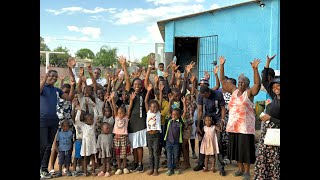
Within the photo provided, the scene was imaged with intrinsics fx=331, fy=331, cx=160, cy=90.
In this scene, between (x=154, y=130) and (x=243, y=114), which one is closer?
(x=243, y=114)

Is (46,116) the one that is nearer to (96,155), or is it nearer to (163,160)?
(96,155)

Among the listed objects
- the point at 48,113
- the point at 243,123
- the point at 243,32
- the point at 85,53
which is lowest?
the point at 243,123

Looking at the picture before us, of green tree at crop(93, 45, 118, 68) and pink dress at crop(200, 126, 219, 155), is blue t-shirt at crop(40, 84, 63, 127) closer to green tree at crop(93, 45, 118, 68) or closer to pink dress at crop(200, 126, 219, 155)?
pink dress at crop(200, 126, 219, 155)

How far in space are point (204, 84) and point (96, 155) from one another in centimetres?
196

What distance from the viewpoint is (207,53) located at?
31.9 ft

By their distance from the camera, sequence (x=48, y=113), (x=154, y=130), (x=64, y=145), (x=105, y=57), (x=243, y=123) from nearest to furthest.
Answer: (x=243, y=123) → (x=48, y=113) → (x=64, y=145) → (x=154, y=130) → (x=105, y=57)

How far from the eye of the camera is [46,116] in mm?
4438

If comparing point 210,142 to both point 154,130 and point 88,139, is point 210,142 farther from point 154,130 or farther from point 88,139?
point 88,139

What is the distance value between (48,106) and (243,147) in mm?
2662

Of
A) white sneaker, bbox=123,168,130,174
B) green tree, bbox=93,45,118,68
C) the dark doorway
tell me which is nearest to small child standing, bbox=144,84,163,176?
white sneaker, bbox=123,168,130,174

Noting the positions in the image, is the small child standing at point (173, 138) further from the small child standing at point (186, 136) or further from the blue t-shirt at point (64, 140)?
the blue t-shirt at point (64, 140)

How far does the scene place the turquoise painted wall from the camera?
27.0 ft

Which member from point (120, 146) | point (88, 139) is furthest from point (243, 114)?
point (88, 139)
